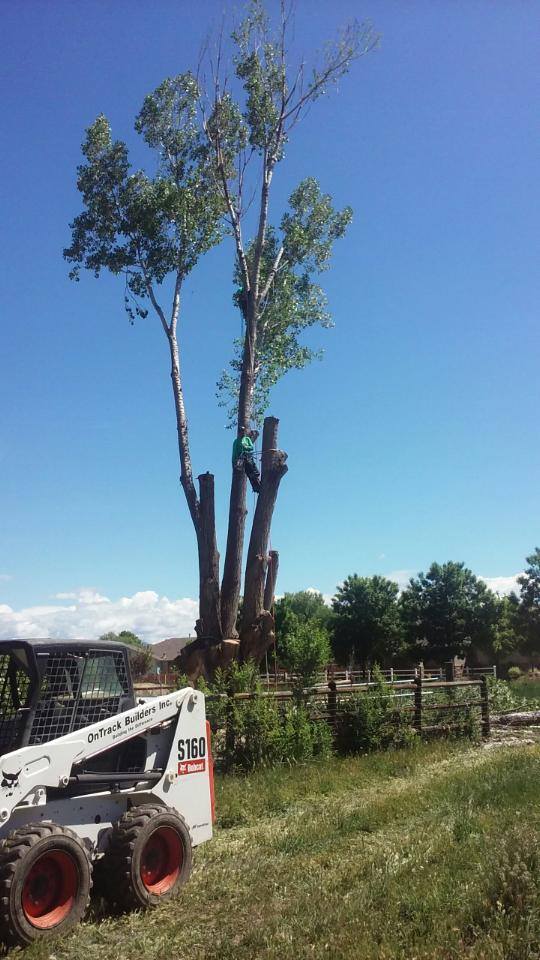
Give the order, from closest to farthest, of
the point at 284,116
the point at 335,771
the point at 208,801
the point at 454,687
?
the point at 208,801 < the point at 335,771 < the point at 454,687 < the point at 284,116

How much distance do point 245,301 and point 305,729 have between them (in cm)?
1237

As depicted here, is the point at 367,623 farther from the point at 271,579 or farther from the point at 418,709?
the point at 418,709

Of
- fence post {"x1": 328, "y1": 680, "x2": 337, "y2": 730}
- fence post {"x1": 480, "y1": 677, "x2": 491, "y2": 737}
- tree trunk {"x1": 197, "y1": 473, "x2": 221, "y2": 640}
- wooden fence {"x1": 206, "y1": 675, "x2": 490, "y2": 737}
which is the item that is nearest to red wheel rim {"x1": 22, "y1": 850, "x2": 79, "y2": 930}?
wooden fence {"x1": 206, "y1": 675, "x2": 490, "y2": 737}

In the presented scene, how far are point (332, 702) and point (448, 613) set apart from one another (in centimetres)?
4139

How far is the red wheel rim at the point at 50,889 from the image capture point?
5.48 m

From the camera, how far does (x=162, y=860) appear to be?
6574 millimetres

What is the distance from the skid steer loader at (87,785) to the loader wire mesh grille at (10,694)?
1 cm

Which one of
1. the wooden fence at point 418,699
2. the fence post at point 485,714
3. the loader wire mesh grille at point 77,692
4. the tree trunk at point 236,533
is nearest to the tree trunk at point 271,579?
the tree trunk at point 236,533

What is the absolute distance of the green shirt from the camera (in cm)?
1755

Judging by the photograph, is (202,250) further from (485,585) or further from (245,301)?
(485,585)

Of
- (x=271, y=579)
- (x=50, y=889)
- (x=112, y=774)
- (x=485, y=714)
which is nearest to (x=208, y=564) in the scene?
(x=271, y=579)

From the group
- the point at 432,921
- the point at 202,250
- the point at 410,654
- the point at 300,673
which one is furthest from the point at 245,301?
the point at 410,654

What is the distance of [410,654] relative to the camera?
5416 centimetres

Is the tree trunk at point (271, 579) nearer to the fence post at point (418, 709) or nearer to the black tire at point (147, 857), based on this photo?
the fence post at point (418, 709)
